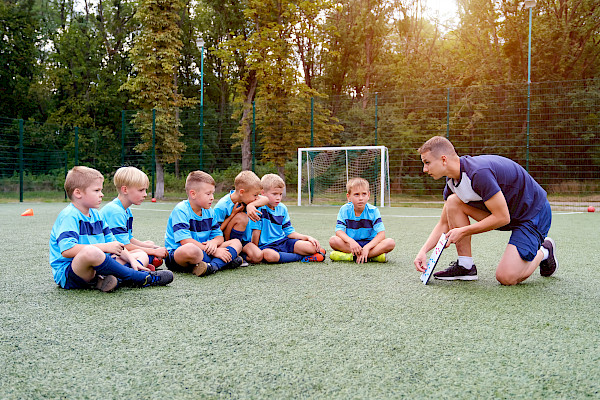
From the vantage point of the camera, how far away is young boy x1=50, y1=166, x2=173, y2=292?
8.28ft

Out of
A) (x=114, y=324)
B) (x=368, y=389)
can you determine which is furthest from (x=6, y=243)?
(x=368, y=389)

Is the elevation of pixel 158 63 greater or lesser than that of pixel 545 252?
greater

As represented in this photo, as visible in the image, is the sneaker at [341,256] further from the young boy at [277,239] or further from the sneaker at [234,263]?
the sneaker at [234,263]

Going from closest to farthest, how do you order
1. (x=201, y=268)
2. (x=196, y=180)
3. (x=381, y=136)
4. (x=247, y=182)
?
(x=201, y=268)
(x=196, y=180)
(x=247, y=182)
(x=381, y=136)

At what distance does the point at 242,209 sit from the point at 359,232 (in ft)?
3.25

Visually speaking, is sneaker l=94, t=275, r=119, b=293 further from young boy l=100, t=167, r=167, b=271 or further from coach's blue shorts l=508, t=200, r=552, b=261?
coach's blue shorts l=508, t=200, r=552, b=261

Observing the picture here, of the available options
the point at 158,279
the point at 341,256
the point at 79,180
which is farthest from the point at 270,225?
the point at 79,180

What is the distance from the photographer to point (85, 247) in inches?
97.7

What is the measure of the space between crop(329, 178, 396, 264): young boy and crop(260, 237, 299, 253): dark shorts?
0.34 meters

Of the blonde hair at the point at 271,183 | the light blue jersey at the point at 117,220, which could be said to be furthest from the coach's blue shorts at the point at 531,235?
the light blue jersey at the point at 117,220

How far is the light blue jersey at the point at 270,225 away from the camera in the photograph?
3908mm

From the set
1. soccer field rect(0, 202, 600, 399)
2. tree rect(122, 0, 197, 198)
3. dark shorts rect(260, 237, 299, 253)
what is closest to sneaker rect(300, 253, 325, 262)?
dark shorts rect(260, 237, 299, 253)

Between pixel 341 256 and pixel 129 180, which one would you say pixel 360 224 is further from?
pixel 129 180

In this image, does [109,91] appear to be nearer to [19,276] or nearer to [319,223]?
[319,223]
